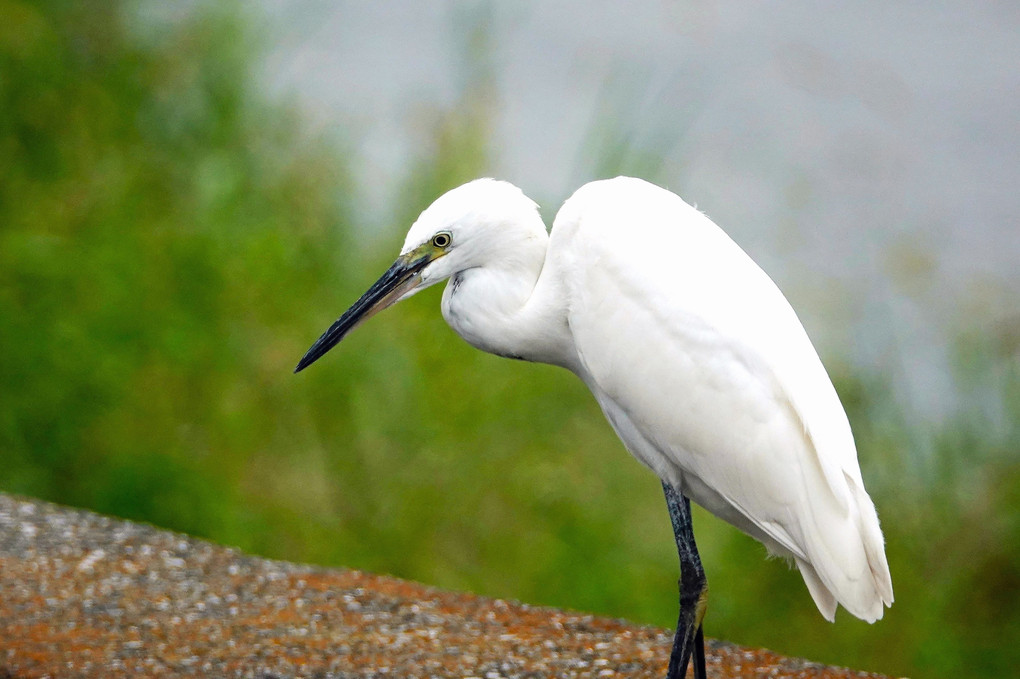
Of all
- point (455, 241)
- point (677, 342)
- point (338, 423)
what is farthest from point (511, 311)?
point (338, 423)

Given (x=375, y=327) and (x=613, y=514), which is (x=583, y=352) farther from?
(x=375, y=327)

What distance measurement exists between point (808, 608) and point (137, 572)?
1870mm

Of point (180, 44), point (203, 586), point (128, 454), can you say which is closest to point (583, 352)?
point (203, 586)

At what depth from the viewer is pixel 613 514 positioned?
3.71 meters

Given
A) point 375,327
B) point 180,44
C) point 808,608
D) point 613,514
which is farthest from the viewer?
point 180,44

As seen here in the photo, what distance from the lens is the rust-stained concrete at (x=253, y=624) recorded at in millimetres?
2506

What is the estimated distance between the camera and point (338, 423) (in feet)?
12.6

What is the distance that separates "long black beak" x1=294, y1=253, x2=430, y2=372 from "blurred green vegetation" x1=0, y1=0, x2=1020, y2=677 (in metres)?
1.35

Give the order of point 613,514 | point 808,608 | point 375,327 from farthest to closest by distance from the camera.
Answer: point 375,327, point 613,514, point 808,608

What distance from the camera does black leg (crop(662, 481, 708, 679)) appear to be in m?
2.26

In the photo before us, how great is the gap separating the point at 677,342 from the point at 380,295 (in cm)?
59

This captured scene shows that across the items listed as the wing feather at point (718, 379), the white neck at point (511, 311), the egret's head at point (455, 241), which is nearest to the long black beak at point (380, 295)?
the egret's head at point (455, 241)

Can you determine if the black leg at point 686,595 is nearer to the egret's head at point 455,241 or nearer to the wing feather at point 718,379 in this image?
the wing feather at point 718,379

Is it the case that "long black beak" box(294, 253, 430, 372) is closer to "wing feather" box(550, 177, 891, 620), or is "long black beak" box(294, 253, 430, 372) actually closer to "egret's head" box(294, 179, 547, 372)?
"egret's head" box(294, 179, 547, 372)
